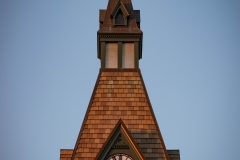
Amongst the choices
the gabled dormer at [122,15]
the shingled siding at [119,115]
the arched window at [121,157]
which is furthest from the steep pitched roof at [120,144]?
the gabled dormer at [122,15]

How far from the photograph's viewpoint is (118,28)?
101ft

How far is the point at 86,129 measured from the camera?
1089 inches

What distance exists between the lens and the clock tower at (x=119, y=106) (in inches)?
1033

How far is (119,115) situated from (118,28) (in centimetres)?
499

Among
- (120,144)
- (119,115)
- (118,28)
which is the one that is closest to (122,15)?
(118,28)

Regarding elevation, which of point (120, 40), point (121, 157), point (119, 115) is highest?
point (120, 40)

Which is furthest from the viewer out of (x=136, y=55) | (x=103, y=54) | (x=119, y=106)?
(x=103, y=54)

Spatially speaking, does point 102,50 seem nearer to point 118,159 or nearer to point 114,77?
point 114,77

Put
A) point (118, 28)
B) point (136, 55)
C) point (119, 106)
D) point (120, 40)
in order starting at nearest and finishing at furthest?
point (119, 106), point (136, 55), point (120, 40), point (118, 28)

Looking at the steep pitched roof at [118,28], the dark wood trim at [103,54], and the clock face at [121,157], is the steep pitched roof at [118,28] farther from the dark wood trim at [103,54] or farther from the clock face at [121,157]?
the clock face at [121,157]

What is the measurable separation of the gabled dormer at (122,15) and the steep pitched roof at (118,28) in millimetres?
194

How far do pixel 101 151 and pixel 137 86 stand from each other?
4.55 m

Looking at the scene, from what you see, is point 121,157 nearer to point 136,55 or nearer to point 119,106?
point 119,106

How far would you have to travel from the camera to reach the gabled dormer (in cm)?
3081
